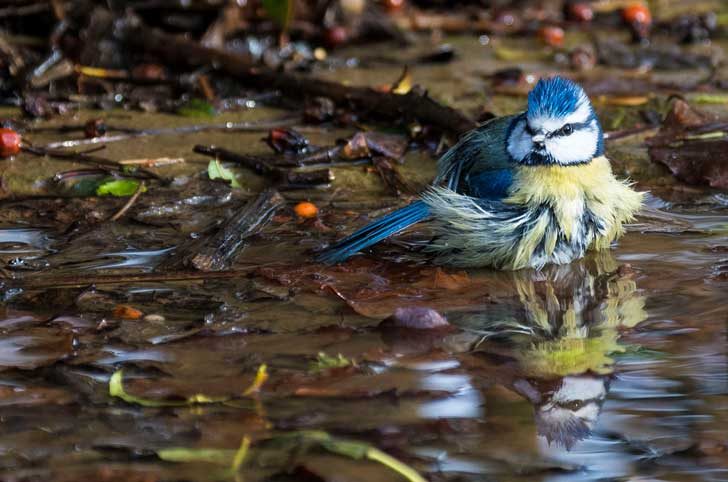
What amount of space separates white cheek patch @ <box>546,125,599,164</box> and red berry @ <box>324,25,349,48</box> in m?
2.94

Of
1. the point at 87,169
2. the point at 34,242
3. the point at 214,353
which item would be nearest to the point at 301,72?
the point at 87,169

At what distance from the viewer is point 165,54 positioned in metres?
6.11

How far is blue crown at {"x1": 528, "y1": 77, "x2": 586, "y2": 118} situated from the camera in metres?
3.94

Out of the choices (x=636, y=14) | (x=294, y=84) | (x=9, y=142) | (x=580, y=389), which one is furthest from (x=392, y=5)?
(x=580, y=389)

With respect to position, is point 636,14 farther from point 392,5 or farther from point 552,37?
point 392,5

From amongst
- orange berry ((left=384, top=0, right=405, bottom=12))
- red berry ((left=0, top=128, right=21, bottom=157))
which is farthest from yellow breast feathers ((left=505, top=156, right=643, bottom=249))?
orange berry ((left=384, top=0, right=405, bottom=12))

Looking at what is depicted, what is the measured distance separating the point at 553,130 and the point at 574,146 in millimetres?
100

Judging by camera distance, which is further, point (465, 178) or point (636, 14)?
point (636, 14)

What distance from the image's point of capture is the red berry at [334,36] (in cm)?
673

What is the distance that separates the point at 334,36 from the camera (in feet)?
22.1

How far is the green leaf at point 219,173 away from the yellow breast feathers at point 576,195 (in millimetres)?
1347

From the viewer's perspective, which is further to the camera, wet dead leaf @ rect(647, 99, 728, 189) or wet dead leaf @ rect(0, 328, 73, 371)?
wet dead leaf @ rect(647, 99, 728, 189)

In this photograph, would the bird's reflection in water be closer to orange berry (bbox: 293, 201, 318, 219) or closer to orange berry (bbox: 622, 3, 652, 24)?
orange berry (bbox: 293, 201, 318, 219)

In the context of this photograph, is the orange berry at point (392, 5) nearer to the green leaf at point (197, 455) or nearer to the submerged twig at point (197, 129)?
the submerged twig at point (197, 129)
